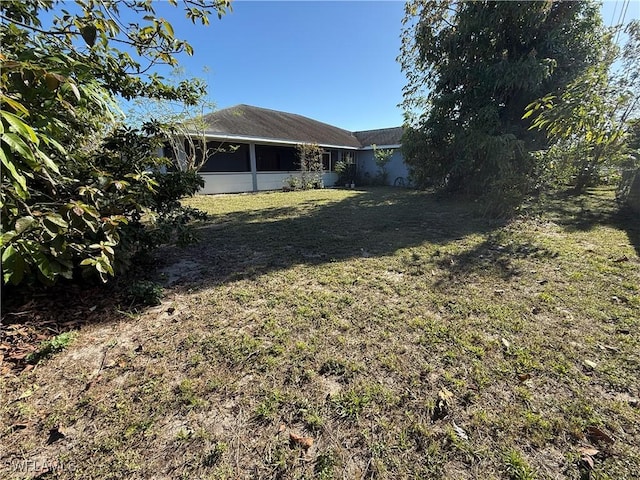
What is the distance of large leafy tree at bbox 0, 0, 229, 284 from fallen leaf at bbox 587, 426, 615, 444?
2.87m

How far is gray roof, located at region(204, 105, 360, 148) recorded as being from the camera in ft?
43.8

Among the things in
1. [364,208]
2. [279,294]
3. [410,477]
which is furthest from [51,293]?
[364,208]

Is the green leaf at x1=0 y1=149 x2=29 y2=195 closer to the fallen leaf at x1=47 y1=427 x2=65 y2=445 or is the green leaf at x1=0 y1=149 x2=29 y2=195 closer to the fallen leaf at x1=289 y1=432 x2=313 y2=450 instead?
the fallen leaf at x1=47 y1=427 x2=65 y2=445

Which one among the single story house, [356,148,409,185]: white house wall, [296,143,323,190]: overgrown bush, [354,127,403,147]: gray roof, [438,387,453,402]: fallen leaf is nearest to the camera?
[438,387,453,402]: fallen leaf

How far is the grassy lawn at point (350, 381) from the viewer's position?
144 cm

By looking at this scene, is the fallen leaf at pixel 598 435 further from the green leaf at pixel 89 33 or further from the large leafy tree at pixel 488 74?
the large leafy tree at pixel 488 74

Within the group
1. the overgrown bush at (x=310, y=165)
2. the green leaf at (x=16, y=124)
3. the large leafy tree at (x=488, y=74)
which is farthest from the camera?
the overgrown bush at (x=310, y=165)

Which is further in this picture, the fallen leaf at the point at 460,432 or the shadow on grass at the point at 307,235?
the shadow on grass at the point at 307,235

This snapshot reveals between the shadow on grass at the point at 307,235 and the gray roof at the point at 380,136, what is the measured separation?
42.1 feet

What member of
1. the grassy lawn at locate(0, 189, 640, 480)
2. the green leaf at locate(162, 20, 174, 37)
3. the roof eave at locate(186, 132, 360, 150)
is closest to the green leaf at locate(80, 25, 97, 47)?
the green leaf at locate(162, 20, 174, 37)

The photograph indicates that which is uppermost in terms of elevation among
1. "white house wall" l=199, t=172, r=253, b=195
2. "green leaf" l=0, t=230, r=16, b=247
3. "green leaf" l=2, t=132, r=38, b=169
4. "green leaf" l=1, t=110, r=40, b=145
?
"green leaf" l=1, t=110, r=40, b=145

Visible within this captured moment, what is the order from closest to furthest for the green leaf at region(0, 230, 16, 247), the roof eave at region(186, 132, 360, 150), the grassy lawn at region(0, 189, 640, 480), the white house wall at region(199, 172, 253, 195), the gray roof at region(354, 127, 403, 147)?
1. the green leaf at region(0, 230, 16, 247)
2. the grassy lawn at region(0, 189, 640, 480)
3. the roof eave at region(186, 132, 360, 150)
4. the white house wall at region(199, 172, 253, 195)
5. the gray roof at region(354, 127, 403, 147)

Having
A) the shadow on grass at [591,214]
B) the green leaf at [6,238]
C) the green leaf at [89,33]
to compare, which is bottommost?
the shadow on grass at [591,214]

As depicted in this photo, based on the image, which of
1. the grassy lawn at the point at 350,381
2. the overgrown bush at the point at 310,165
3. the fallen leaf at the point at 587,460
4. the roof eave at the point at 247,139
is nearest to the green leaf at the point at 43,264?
the grassy lawn at the point at 350,381
